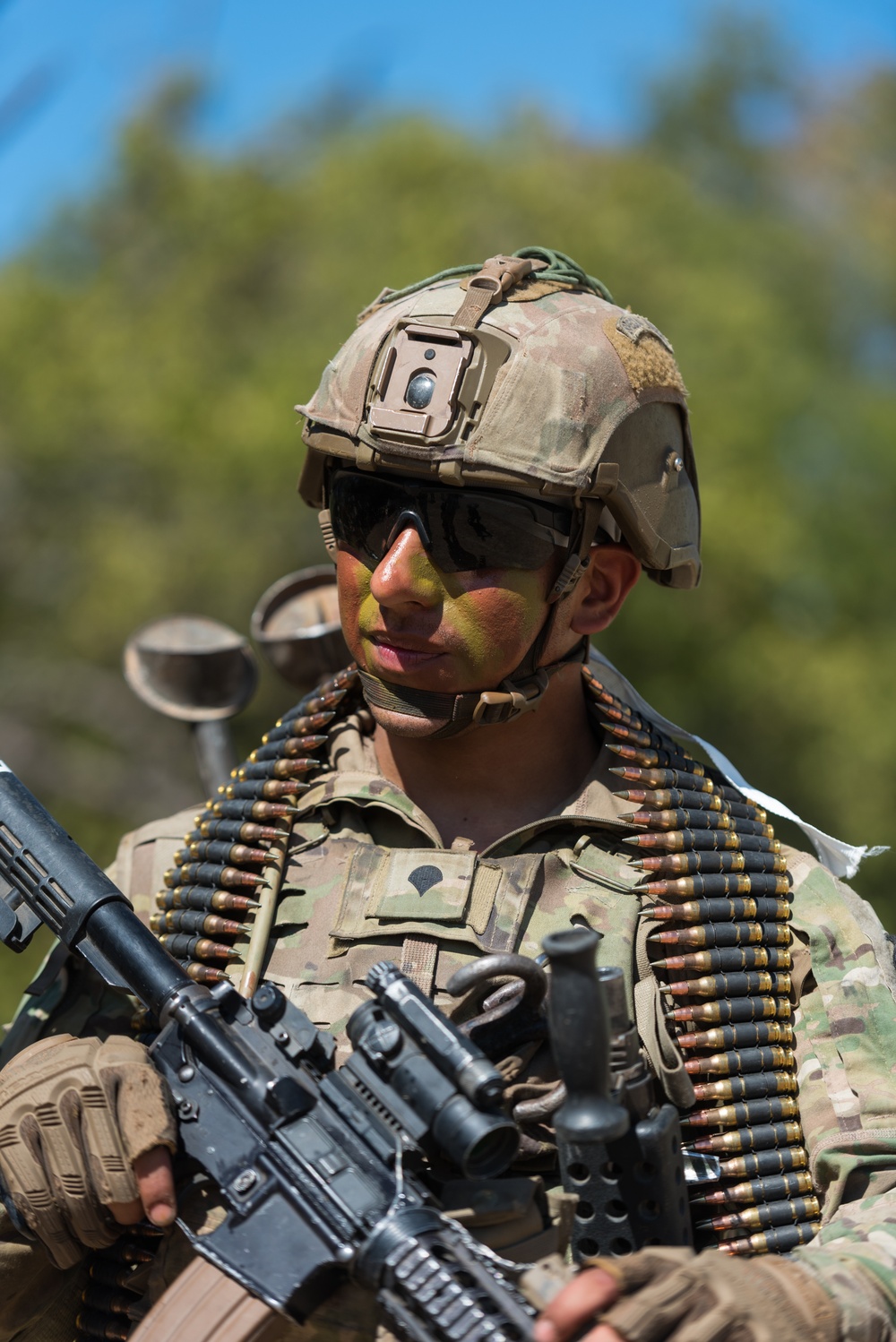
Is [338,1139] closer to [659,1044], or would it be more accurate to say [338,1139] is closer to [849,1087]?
[659,1044]

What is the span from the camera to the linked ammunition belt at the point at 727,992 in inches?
159

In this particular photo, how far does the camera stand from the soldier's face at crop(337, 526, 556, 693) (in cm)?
417

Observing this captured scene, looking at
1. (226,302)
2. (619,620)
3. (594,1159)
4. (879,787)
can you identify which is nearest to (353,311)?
(226,302)

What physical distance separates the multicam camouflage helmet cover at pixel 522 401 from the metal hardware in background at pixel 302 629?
122cm

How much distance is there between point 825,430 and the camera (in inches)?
978

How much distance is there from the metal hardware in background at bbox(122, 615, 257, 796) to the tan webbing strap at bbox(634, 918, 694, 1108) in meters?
2.41

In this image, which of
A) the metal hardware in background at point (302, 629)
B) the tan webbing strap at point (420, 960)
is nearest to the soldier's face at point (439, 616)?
the tan webbing strap at point (420, 960)

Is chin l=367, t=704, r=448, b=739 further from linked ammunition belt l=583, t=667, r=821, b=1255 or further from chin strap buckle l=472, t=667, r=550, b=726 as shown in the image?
linked ammunition belt l=583, t=667, r=821, b=1255

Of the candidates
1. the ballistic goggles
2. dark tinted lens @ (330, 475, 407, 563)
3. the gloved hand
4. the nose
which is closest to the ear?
the ballistic goggles

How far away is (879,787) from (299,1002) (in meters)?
19.3

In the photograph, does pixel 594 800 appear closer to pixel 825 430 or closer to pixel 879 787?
pixel 879 787

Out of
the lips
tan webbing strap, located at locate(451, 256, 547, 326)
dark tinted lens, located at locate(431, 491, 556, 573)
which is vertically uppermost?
tan webbing strap, located at locate(451, 256, 547, 326)

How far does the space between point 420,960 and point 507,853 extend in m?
0.45

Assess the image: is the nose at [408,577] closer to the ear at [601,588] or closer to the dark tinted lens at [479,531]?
the dark tinted lens at [479,531]
